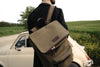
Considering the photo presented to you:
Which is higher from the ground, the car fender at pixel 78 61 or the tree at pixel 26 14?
the car fender at pixel 78 61

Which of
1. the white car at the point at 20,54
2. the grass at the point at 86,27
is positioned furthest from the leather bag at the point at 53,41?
the grass at the point at 86,27

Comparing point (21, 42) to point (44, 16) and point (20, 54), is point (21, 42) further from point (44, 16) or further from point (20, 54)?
point (44, 16)

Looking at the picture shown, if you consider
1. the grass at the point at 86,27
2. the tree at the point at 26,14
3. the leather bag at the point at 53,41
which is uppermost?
the leather bag at the point at 53,41

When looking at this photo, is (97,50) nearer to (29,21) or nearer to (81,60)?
(81,60)

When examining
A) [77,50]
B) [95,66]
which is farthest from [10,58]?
[95,66]

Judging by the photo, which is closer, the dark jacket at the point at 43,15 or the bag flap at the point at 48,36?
the bag flap at the point at 48,36

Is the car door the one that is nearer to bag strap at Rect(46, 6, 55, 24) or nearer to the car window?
the car window

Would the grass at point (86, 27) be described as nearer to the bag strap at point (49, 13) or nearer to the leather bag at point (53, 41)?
the bag strap at point (49, 13)

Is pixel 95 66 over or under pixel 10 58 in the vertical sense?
under

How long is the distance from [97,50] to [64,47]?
555 cm

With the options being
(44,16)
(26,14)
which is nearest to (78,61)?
(44,16)

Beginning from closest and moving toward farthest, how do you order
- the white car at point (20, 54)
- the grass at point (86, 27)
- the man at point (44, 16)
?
the man at point (44, 16), the white car at point (20, 54), the grass at point (86, 27)

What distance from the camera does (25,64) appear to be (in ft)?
16.4

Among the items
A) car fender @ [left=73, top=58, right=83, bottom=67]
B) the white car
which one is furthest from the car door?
car fender @ [left=73, top=58, right=83, bottom=67]
